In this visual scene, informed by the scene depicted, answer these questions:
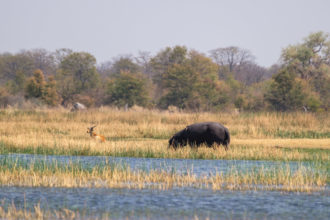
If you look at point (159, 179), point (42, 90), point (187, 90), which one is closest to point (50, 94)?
point (42, 90)

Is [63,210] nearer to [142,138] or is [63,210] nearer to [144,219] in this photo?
[144,219]

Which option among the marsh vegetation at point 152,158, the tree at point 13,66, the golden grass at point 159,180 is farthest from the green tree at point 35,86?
the golden grass at point 159,180

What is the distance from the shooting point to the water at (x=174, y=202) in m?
9.26

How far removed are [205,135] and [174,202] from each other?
28.4 feet

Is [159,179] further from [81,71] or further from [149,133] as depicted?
[81,71]

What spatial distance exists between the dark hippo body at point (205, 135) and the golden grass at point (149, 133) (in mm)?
669

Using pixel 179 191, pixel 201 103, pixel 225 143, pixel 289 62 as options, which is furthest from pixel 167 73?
pixel 179 191

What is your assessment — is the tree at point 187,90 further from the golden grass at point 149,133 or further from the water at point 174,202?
the water at point 174,202

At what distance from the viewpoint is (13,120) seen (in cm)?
3025

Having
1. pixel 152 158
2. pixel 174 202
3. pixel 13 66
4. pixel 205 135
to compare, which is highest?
pixel 13 66

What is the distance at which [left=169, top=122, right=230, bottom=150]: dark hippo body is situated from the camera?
1859 cm

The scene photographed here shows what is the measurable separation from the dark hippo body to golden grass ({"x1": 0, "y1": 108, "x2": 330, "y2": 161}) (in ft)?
2.20

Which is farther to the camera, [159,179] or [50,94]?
[50,94]

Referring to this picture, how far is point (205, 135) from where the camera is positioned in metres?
18.7
